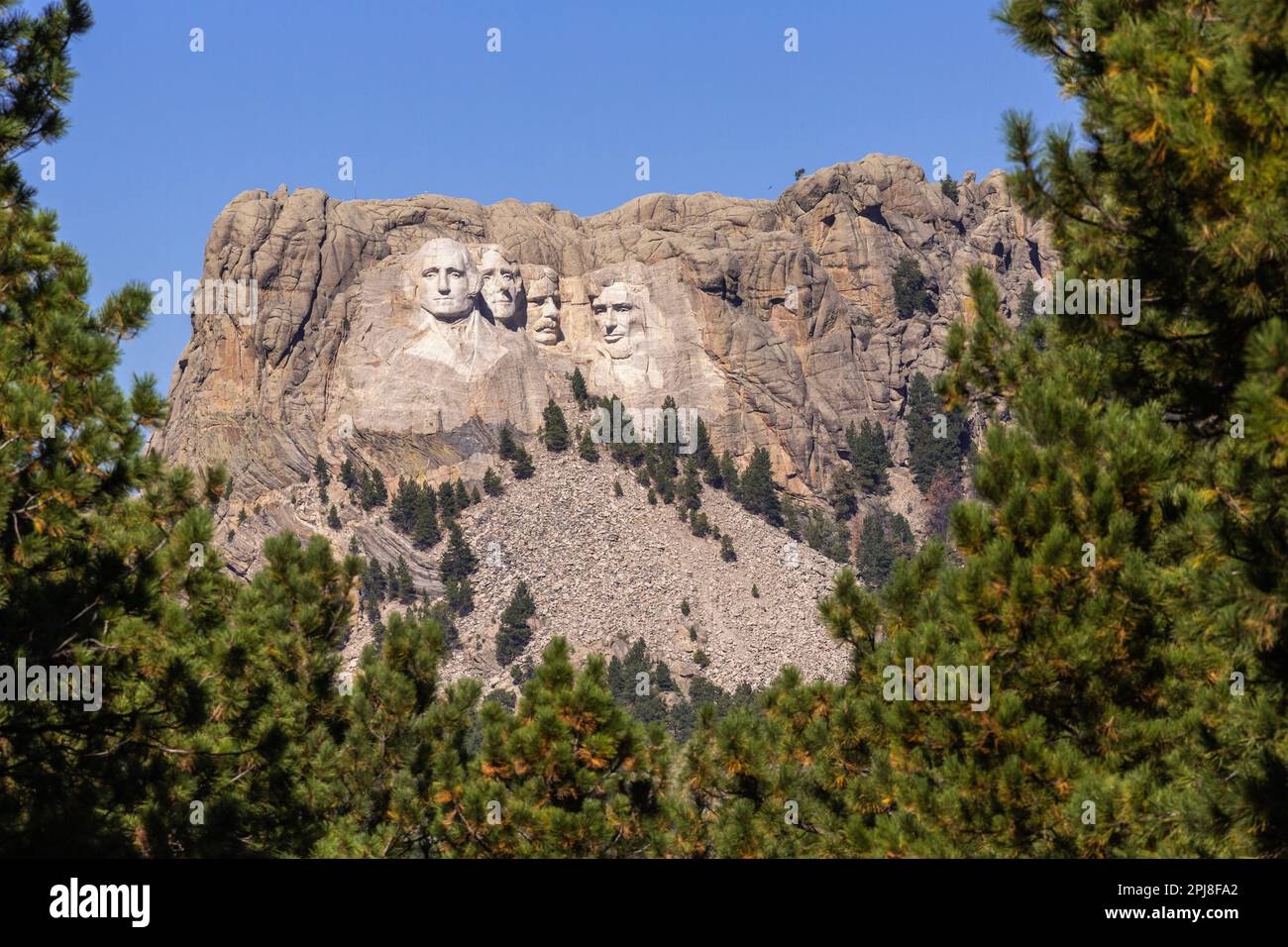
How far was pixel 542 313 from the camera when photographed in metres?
124

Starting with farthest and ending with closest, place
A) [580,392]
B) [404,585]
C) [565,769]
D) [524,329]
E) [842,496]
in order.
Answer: [842,496], [524,329], [580,392], [404,585], [565,769]

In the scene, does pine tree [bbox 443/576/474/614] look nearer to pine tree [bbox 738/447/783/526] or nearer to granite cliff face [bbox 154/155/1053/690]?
granite cliff face [bbox 154/155/1053/690]

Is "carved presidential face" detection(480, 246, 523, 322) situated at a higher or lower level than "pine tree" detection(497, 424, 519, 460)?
higher

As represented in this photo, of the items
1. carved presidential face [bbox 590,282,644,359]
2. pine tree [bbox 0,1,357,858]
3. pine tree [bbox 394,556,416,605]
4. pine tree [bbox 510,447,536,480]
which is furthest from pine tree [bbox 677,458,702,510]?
pine tree [bbox 0,1,357,858]

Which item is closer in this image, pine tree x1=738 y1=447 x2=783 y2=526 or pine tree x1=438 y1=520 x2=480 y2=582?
pine tree x1=438 y1=520 x2=480 y2=582

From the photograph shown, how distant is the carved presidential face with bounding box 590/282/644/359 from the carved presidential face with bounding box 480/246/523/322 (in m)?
8.66

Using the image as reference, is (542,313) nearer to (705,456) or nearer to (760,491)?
(705,456)

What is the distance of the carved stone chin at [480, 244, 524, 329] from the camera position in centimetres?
12062

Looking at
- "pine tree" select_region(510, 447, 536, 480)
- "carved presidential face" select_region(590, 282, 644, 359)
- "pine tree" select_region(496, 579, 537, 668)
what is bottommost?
"pine tree" select_region(496, 579, 537, 668)

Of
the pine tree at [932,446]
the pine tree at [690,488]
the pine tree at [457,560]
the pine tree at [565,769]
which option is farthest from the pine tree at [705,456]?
the pine tree at [565,769]

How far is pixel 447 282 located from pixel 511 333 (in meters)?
7.30

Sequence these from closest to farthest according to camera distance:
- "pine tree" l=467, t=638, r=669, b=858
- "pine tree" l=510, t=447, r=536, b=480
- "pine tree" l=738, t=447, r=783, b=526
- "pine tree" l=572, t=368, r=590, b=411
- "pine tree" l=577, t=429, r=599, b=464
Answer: "pine tree" l=467, t=638, r=669, b=858 → "pine tree" l=510, t=447, r=536, b=480 → "pine tree" l=577, t=429, r=599, b=464 → "pine tree" l=738, t=447, r=783, b=526 → "pine tree" l=572, t=368, r=590, b=411

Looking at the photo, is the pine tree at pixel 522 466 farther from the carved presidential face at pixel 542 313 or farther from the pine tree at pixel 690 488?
the pine tree at pixel 690 488

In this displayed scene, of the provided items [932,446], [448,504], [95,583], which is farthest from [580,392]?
[95,583]
